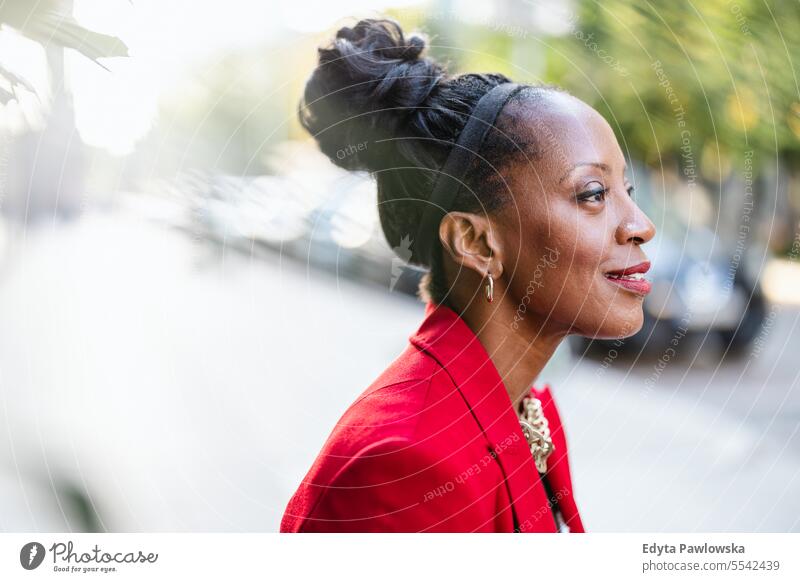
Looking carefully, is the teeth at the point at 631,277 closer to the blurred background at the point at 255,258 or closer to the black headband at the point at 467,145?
the black headband at the point at 467,145

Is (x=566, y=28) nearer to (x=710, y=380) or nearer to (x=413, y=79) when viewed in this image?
(x=413, y=79)

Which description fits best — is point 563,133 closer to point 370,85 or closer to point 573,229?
point 573,229

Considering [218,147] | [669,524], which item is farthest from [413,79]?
→ [669,524]

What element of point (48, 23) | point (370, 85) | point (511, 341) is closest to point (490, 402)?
point (511, 341)

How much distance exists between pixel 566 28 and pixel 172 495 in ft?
5.78

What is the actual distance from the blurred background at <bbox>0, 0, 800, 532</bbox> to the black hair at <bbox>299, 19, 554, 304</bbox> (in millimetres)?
161

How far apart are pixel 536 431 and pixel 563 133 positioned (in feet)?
1.37

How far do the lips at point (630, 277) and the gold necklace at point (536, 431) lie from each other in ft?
0.72

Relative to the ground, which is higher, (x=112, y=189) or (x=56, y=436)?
(x=112, y=189)

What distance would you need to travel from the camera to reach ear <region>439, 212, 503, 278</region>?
43.7 inches

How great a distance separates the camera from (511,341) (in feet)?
3.80

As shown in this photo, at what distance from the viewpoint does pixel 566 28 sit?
1.98 metres
